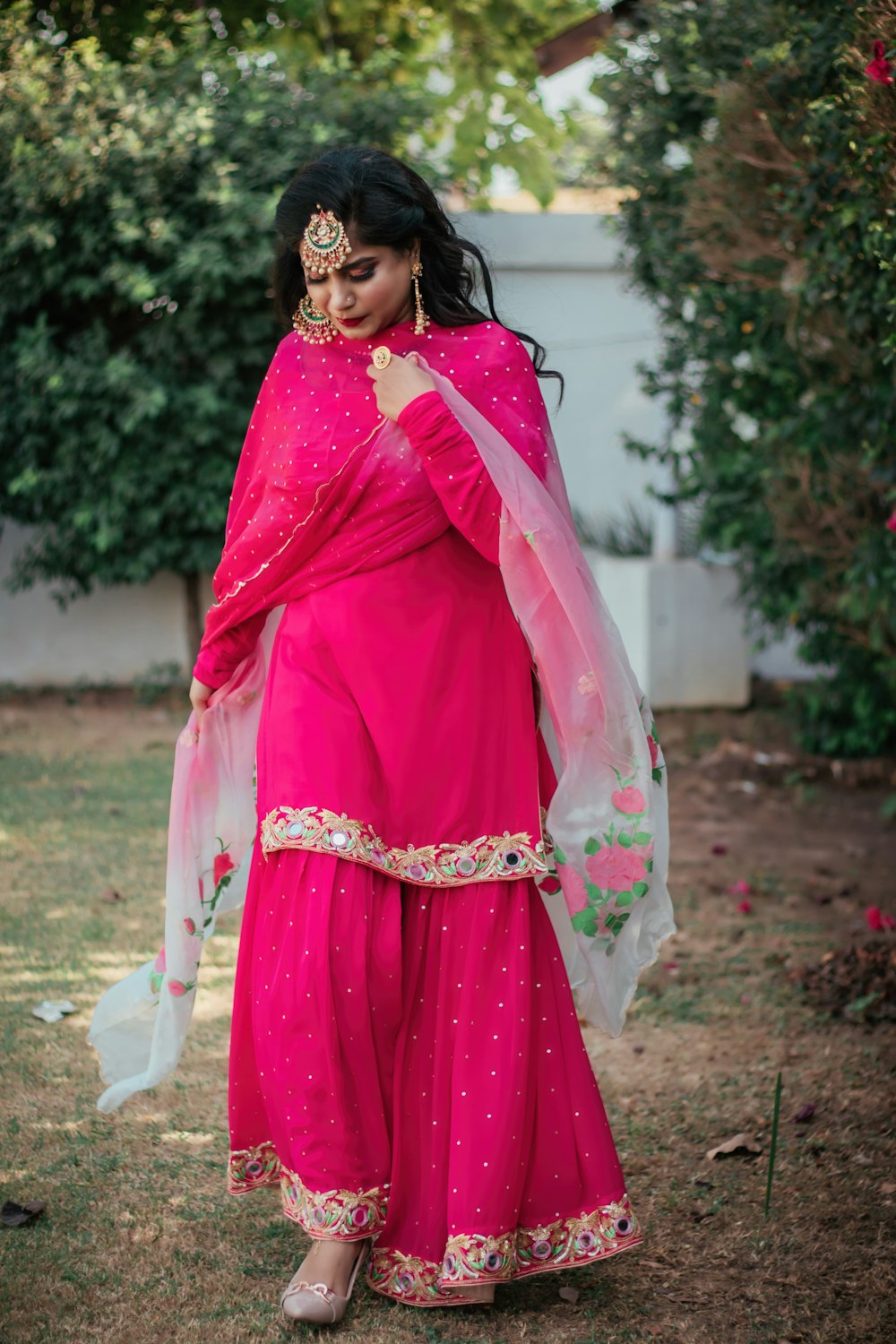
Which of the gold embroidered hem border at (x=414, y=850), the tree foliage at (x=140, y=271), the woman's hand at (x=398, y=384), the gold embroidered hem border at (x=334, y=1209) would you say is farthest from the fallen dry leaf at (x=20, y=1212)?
the tree foliage at (x=140, y=271)

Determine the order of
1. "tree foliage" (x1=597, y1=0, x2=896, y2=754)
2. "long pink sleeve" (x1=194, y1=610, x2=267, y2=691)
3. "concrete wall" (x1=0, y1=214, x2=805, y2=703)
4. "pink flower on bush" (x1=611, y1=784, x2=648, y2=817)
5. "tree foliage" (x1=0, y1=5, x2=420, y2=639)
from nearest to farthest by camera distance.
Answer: "pink flower on bush" (x1=611, y1=784, x2=648, y2=817) → "long pink sleeve" (x1=194, y1=610, x2=267, y2=691) → "tree foliage" (x1=597, y1=0, x2=896, y2=754) → "tree foliage" (x1=0, y1=5, x2=420, y2=639) → "concrete wall" (x1=0, y1=214, x2=805, y2=703)

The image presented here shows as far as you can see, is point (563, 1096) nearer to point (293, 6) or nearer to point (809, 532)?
point (809, 532)

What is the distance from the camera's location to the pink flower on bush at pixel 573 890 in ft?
8.02

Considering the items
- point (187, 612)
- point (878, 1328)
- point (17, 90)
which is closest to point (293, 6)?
point (17, 90)

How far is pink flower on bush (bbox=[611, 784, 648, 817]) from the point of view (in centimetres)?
241

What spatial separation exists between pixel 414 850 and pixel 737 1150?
115cm

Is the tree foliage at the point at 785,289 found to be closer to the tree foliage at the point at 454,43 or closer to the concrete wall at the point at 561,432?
the concrete wall at the point at 561,432

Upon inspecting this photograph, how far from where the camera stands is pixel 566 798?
241 cm

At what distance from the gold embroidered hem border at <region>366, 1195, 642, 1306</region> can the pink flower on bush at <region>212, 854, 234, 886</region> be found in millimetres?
789

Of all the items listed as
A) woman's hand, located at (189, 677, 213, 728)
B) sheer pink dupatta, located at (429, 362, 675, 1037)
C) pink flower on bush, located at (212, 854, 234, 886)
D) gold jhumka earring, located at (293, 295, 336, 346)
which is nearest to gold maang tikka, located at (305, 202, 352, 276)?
gold jhumka earring, located at (293, 295, 336, 346)

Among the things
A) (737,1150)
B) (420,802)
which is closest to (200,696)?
(420,802)

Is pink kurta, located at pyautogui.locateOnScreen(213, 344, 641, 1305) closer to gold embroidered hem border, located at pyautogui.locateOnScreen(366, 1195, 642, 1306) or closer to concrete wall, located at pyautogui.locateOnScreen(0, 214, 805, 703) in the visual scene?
gold embroidered hem border, located at pyautogui.locateOnScreen(366, 1195, 642, 1306)

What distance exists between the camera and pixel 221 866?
2729 millimetres

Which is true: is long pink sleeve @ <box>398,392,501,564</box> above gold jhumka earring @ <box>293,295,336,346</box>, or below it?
below
